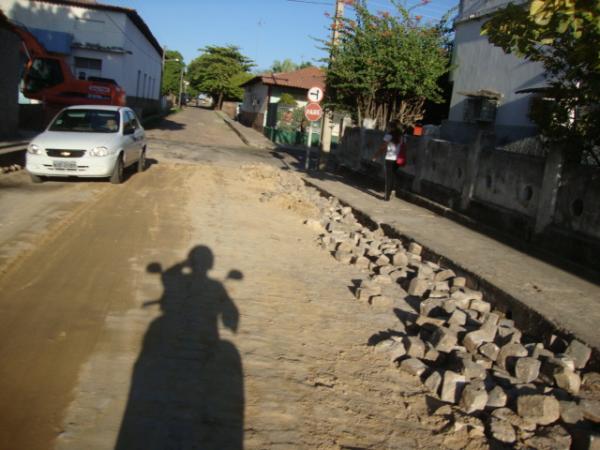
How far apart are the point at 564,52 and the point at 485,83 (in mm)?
11987

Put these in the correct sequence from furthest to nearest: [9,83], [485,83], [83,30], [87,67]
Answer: [87,67], [83,30], [485,83], [9,83]

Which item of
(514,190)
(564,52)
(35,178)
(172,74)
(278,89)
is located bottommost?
(35,178)

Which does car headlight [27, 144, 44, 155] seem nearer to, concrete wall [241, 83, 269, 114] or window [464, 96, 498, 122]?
window [464, 96, 498, 122]

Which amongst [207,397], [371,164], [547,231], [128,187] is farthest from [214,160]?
[207,397]

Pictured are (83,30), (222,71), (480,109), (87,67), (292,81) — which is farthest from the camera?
(222,71)

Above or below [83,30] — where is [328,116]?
below

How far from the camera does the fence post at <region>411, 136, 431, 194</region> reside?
42.1ft

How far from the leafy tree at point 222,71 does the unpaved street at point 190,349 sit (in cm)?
7390

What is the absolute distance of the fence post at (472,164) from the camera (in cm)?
1034

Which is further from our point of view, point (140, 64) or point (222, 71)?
point (222, 71)

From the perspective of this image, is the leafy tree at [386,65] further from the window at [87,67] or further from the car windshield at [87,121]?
the window at [87,67]

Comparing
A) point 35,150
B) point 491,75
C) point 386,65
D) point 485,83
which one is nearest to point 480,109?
point 485,83

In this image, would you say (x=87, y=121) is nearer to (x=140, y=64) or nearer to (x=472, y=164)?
(x=472, y=164)

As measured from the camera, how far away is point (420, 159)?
13078 mm
